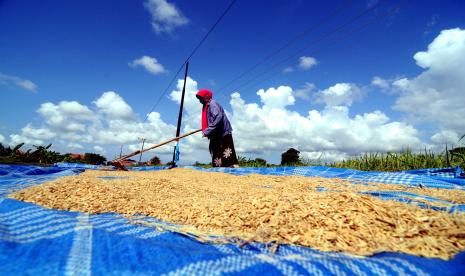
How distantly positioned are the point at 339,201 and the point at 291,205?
28 cm

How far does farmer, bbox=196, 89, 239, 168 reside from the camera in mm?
5559

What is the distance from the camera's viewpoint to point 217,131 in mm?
5699

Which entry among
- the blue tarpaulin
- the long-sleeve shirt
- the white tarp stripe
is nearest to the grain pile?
the blue tarpaulin

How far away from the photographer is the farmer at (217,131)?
5.56 metres

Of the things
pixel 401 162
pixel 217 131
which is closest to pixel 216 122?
pixel 217 131

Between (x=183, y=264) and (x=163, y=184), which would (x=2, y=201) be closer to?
(x=183, y=264)

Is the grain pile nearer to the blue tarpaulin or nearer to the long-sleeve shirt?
the blue tarpaulin

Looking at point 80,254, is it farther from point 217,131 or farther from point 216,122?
point 217,131

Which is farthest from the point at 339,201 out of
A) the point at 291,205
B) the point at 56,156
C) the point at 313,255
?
the point at 56,156

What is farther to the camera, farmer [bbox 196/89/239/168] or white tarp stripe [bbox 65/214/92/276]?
farmer [bbox 196/89/239/168]

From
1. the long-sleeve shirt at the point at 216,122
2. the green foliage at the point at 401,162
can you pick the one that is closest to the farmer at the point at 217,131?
the long-sleeve shirt at the point at 216,122

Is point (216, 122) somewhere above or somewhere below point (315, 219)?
above

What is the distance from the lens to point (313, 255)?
0.97 meters

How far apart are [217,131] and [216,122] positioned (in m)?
0.26
